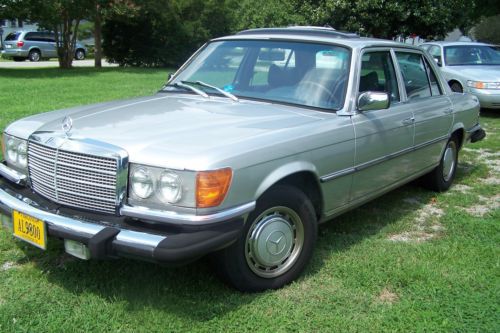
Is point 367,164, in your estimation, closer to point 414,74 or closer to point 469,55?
point 414,74

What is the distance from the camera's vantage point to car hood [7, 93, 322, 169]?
117 inches

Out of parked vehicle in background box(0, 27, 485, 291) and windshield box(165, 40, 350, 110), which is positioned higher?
windshield box(165, 40, 350, 110)

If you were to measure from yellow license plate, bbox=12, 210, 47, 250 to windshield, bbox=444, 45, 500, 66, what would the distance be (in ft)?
34.7

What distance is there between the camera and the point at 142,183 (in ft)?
9.71

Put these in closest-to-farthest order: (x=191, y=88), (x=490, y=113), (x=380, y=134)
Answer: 1. (x=380, y=134)
2. (x=191, y=88)
3. (x=490, y=113)

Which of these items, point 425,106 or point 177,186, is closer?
point 177,186

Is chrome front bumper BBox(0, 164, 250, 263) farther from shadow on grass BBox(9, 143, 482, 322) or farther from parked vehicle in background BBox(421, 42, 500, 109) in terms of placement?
parked vehicle in background BBox(421, 42, 500, 109)

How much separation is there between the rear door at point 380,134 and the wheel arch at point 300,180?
1.45 ft

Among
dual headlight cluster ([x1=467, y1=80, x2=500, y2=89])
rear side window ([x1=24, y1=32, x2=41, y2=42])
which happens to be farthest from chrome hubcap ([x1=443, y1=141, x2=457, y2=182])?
rear side window ([x1=24, y1=32, x2=41, y2=42])

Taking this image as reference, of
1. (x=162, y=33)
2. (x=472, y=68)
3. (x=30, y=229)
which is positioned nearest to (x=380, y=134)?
(x=30, y=229)

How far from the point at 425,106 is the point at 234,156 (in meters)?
2.74

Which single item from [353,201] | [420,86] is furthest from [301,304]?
[420,86]

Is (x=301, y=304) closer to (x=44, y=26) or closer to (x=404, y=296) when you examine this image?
(x=404, y=296)

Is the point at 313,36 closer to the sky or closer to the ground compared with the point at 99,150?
closer to the sky
